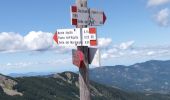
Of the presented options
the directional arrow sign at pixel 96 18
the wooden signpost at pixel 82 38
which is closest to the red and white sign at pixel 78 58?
the wooden signpost at pixel 82 38

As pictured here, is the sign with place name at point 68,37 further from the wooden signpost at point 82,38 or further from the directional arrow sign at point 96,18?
the directional arrow sign at point 96,18

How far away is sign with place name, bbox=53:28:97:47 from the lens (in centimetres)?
1191

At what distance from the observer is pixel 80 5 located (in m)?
12.4

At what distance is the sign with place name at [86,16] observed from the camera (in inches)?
478

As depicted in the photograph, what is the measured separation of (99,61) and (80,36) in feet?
3.66

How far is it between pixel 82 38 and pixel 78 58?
716mm

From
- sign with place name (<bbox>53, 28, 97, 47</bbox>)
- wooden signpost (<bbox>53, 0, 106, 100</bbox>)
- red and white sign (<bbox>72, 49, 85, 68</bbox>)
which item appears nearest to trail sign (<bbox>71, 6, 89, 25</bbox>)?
wooden signpost (<bbox>53, 0, 106, 100</bbox>)

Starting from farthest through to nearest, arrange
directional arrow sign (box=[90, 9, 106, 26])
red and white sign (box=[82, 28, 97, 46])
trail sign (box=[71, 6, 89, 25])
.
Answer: directional arrow sign (box=[90, 9, 106, 26]), trail sign (box=[71, 6, 89, 25]), red and white sign (box=[82, 28, 97, 46])

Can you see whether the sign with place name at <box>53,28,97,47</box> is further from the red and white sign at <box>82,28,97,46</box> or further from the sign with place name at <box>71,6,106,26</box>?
the sign with place name at <box>71,6,106,26</box>

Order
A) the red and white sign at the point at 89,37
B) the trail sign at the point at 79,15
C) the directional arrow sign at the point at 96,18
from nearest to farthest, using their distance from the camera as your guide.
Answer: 1. the red and white sign at the point at 89,37
2. the trail sign at the point at 79,15
3. the directional arrow sign at the point at 96,18

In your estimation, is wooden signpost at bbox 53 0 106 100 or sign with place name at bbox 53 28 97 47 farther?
A: wooden signpost at bbox 53 0 106 100

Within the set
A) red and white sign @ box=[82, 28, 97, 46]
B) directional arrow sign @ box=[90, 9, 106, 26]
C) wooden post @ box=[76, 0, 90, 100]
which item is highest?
directional arrow sign @ box=[90, 9, 106, 26]

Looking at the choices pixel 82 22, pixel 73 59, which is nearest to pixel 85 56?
pixel 73 59

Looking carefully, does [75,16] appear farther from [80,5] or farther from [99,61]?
[99,61]
